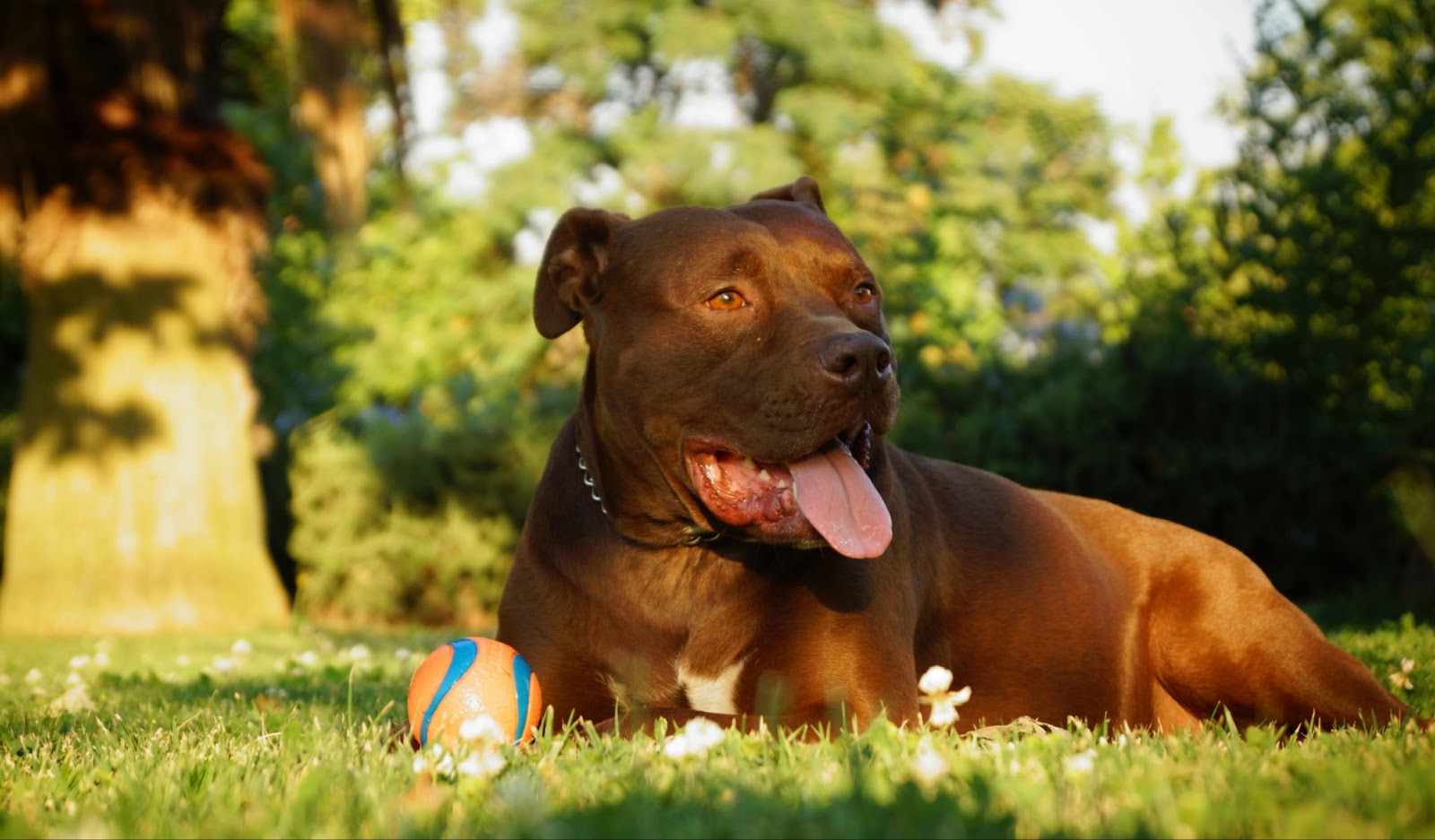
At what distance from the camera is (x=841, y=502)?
149 inches

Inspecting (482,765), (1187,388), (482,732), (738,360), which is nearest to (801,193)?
(738,360)

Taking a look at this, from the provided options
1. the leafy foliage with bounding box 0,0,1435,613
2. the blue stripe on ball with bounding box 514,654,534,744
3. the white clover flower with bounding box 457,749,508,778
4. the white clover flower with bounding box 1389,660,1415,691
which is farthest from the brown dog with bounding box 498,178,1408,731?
the leafy foliage with bounding box 0,0,1435,613

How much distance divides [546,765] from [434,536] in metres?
9.31

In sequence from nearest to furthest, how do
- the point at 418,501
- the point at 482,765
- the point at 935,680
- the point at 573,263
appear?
1. the point at 482,765
2. the point at 935,680
3. the point at 573,263
4. the point at 418,501

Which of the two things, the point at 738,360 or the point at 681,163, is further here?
the point at 681,163

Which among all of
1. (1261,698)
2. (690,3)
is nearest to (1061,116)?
(690,3)

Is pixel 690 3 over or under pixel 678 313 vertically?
over

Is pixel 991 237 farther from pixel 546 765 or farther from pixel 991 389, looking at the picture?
pixel 546 765

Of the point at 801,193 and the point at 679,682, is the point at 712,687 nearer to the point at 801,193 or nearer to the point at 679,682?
the point at 679,682

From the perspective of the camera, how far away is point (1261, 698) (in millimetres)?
4551

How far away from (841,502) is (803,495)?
12 centimetres

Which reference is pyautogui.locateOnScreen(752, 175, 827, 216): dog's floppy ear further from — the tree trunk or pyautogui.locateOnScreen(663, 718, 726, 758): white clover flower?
the tree trunk

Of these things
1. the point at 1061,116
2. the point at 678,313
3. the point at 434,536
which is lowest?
the point at 434,536

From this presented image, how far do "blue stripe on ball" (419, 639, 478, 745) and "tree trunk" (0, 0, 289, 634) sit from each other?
7.79 m
